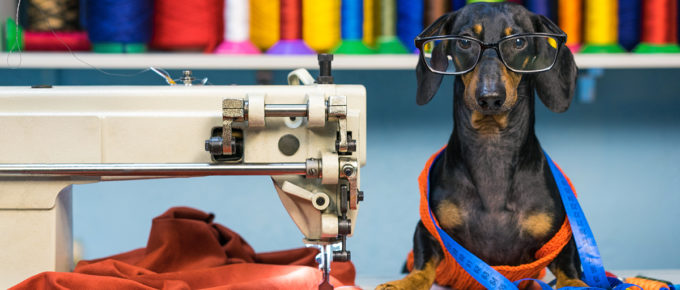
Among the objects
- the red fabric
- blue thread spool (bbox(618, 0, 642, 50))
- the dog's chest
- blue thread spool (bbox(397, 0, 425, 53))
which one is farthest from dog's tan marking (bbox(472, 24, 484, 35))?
blue thread spool (bbox(618, 0, 642, 50))

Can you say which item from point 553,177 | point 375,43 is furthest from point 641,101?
point 553,177

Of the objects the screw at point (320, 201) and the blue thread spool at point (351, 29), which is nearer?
the screw at point (320, 201)

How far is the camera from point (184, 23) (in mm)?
1878

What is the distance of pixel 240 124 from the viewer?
3.52ft

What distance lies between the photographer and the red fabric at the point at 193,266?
3.62 feet

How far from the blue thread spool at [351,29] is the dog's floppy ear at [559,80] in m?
0.73

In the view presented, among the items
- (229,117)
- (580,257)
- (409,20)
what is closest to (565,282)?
(580,257)

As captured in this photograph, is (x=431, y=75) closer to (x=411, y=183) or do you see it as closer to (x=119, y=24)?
(x=119, y=24)

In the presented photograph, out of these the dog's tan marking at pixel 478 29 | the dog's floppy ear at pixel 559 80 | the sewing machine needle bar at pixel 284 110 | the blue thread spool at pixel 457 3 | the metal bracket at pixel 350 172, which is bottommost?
the metal bracket at pixel 350 172

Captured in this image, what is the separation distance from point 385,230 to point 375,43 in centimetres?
68

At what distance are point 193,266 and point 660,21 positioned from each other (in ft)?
4.82

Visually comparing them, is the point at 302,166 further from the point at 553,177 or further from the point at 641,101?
the point at 641,101

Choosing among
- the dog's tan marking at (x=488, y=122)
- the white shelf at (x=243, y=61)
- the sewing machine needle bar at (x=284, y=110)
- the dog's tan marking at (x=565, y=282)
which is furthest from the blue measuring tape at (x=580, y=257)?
the white shelf at (x=243, y=61)

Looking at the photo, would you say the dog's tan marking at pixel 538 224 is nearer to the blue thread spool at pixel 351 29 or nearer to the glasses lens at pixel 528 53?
the glasses lens at pixel 528 53
